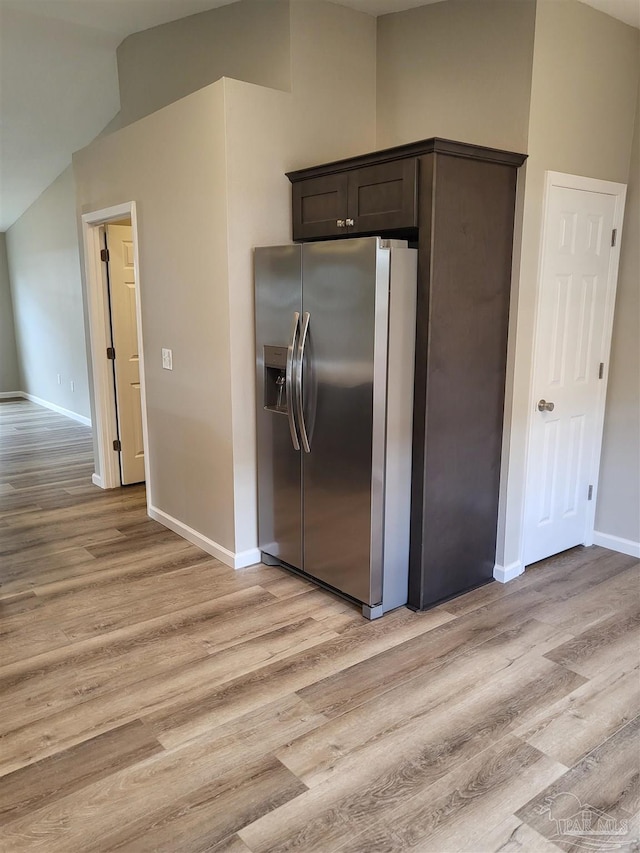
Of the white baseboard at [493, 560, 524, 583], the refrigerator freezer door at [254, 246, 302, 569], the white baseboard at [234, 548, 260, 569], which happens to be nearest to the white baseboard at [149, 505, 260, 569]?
the white baseboard at [234, 548, 260, 569]

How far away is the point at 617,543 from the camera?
380cm

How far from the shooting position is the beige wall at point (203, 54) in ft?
11.2

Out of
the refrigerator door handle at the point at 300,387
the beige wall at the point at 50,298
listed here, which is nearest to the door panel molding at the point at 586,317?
the refrigerator door handle at the point at 300,387

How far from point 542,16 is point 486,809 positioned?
3197 mm

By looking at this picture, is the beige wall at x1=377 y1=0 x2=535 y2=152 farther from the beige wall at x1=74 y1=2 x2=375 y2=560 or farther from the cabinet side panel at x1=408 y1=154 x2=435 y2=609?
the cabinet side panel at x1=408 y1=154 x2=435 y2=609

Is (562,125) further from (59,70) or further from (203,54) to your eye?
(59,70)

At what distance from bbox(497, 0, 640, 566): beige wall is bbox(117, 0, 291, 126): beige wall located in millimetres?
1323

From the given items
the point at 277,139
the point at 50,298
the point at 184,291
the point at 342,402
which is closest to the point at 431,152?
the point at 277,139

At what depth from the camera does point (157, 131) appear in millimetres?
3621

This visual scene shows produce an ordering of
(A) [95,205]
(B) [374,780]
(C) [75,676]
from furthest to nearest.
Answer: (A) [95,205]
(C) [75,676]
(B) [374,780]

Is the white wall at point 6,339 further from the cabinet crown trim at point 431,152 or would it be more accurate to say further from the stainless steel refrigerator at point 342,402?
the cabinet crown trim at point 431,152

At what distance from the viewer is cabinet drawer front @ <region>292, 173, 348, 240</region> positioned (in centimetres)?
307

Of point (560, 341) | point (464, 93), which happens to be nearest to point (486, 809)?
point (560, 341)

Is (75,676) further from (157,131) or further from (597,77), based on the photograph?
(597,77)
